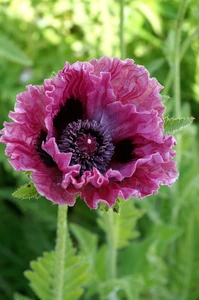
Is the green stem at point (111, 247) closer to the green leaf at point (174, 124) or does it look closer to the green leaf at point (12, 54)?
the green leaf at point (174, 124)

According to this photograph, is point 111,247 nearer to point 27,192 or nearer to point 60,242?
point 60,242

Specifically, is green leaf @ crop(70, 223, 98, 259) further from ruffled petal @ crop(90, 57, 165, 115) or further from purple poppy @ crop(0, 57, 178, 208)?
ruffled petal @ crop(90, 57, 165, 115)

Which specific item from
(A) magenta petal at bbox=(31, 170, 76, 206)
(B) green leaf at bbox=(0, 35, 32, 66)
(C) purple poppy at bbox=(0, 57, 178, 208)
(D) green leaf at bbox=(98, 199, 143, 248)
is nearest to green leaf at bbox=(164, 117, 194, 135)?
(C) purple poppy at bbox=(0, 57, 178, 208)

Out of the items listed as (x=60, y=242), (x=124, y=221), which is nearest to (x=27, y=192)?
(x=60, y=242)

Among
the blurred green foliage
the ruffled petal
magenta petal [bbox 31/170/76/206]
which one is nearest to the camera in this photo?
magenta petal [bbox 31/170/76/206]

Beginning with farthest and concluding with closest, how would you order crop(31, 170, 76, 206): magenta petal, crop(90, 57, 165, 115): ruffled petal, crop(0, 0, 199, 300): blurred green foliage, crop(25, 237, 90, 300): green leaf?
crop(0, 0, 199, 300): blurred green foliage → crop(25, 237, 90, 300): green leaf → crop(90, 57, 165, 115): ruffled petal → crop(31, 170, 76, 206): magenta petal

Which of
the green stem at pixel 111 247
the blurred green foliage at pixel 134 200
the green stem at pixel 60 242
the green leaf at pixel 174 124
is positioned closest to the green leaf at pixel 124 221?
the green stem at pixel 111 247

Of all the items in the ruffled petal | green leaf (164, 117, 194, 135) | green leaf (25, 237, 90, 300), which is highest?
the ruffled petal
